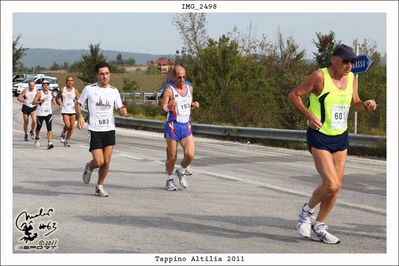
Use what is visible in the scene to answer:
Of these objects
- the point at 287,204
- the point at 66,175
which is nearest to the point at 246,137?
the point at 66,175

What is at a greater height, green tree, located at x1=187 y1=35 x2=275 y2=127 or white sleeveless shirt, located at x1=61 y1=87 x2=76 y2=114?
green tree, located at x1=187 y1=35 x2=275 y2=127

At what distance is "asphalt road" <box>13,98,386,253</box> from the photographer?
6.65 m

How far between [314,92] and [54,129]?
19.2m

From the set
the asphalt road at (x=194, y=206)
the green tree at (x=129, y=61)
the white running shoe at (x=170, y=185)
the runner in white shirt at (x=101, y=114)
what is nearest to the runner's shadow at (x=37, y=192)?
the asphalt road at (x=194, y=206)

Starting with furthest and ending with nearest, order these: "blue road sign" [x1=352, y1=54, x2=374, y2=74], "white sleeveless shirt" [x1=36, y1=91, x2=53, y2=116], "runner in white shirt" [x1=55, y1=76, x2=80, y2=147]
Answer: "white sleeveless shirt" [x1=36, y1=91, x2=53, y2=116] < "runner in white shirt" [x1=55, y1=76, x2=80, y2=147] < "blue road sign" [x1=352, y1=54, x2=374, y2=74]

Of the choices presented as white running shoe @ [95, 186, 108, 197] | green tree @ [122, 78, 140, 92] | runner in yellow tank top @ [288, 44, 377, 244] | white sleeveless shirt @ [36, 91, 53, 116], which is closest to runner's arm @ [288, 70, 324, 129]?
runner in yellow tank top @ [288, 44, 377, 244]

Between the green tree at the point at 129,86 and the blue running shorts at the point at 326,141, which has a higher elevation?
the green tree at the point at 129,86

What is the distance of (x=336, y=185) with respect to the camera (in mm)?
6629

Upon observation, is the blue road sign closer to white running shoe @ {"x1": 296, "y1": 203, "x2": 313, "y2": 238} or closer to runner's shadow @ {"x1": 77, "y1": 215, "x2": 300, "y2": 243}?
runner's shadow @ {"x1": 77, "y1": 215, "x2": 300, "y2": 243}

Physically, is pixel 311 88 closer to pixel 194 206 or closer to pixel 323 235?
pixel 323 235

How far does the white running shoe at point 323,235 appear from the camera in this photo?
21.9ft

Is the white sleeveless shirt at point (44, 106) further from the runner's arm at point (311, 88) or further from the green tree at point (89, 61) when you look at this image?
the green tree at point (89, 61)

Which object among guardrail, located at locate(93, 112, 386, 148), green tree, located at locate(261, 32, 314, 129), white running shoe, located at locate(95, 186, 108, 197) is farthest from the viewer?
green tree, located at locate(261, 32, 314, 129)

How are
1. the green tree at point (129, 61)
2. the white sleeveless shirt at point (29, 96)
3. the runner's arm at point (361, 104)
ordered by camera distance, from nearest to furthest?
1. the runner's arm at point (361, 104)
2. the white sleeveless shirt at point (29, 96)
3. the green tree at point (129, 61)
